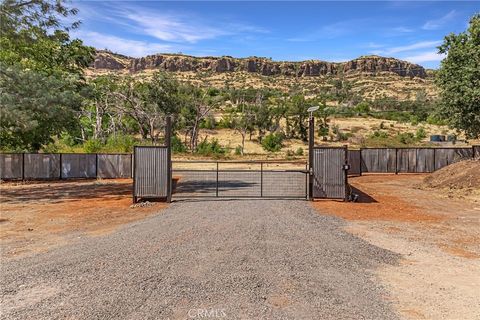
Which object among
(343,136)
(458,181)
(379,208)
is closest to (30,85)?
(379,208)

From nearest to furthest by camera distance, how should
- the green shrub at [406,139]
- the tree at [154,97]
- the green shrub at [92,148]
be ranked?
the green shrub at [92,148] < the tree at [154,97] < the green shrub at [406,139]

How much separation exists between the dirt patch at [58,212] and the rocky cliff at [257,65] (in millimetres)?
152928

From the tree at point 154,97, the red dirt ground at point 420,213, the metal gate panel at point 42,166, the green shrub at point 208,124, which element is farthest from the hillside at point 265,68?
the red dirt ground at point 420,213

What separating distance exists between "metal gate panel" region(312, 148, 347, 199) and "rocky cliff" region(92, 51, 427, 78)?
157m

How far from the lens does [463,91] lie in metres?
25.9

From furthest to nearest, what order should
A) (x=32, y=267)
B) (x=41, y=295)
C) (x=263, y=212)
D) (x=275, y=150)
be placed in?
(x=275, y=150) → (x=263, y=212) → (x=32, y=267) → (x=41, y=295)

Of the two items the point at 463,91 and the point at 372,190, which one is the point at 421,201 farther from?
the point at 463,91

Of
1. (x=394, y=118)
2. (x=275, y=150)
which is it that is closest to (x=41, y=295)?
(x=275, y=150)

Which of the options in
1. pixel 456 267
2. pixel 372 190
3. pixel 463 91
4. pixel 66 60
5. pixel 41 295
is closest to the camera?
pixel 41 295

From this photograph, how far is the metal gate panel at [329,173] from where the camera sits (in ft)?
54.5

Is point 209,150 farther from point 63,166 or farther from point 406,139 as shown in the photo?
point 406,139

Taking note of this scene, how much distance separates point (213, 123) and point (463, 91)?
1746 inches

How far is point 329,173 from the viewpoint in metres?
16.8

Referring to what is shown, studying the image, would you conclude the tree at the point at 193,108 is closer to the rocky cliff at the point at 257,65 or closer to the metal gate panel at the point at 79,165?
the metal gate panel at the point at 79,165
